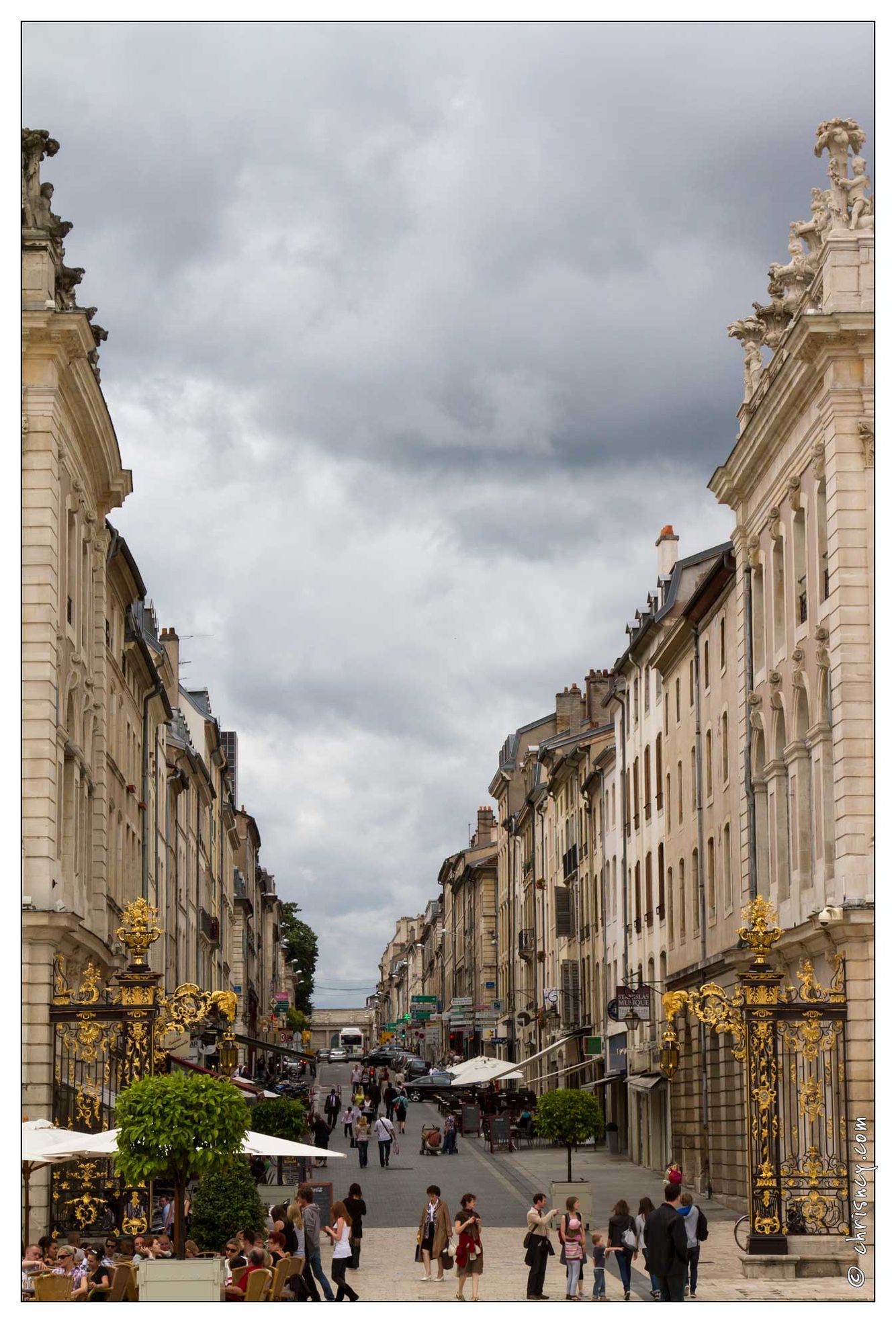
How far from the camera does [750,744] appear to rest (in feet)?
122

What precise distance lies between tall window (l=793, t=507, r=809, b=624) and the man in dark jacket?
14977 millimetres

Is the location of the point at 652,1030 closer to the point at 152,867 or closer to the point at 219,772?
the point at 152,867

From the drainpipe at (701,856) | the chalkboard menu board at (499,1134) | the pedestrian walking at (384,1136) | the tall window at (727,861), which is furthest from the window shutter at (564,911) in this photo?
the tall window at (727,861)

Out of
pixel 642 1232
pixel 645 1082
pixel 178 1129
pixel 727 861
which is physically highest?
pixel 727 861

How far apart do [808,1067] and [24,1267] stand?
13.6 m

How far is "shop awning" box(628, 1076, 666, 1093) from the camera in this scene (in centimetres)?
4997

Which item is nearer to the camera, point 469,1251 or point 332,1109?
point 469,1251

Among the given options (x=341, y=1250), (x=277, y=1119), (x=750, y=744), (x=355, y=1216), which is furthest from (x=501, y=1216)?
(x=341, y=1250)

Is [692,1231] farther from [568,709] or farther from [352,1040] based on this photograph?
[352,1040]

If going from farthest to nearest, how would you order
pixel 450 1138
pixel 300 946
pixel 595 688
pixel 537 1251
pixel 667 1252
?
pixel 300 946, pixel 595 688, pixel 450 1138, pixel 537 1251, pixel 667 1252

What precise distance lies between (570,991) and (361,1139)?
66.2 ft

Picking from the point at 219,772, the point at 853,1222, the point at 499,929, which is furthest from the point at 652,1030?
the point at 499,929

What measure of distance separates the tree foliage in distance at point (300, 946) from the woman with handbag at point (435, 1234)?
145 m

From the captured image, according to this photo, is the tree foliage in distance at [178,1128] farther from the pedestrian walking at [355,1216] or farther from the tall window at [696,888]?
the tall window at [696,888]
